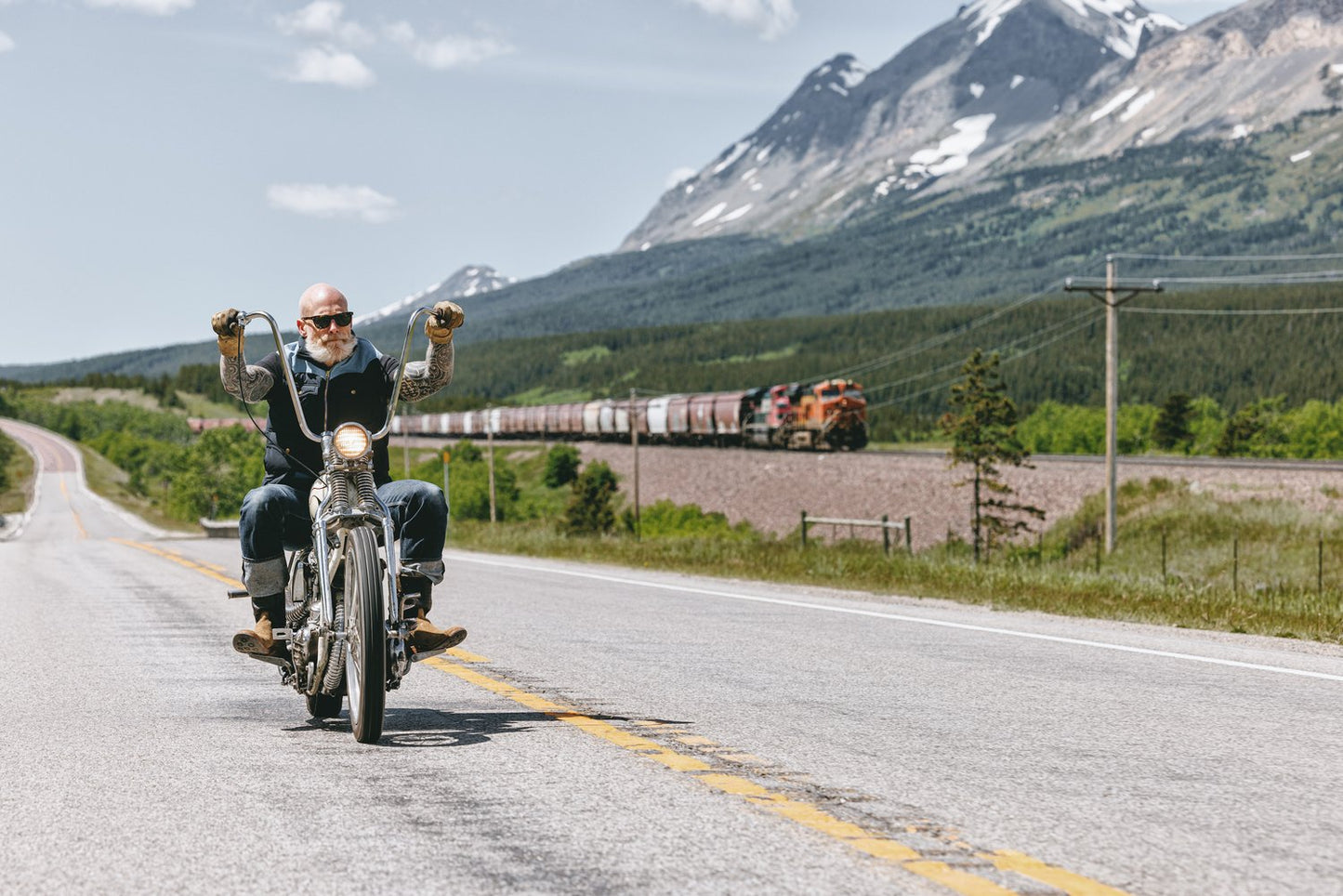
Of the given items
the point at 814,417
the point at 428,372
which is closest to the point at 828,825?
the point at 428,372

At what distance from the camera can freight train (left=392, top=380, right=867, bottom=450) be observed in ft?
231

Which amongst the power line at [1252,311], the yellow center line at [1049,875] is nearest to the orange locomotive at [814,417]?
the yellow center line at [1049,875]

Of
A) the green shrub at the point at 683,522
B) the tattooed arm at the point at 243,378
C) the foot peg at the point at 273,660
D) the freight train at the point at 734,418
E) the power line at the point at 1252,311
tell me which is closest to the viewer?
the tattooed arm at the point at 243,378

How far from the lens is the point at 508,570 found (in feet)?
72.4

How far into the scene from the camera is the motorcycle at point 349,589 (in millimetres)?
6301

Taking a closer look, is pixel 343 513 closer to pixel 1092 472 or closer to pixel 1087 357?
pixel 1092 472

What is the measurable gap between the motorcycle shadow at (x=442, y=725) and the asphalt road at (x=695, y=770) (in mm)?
31

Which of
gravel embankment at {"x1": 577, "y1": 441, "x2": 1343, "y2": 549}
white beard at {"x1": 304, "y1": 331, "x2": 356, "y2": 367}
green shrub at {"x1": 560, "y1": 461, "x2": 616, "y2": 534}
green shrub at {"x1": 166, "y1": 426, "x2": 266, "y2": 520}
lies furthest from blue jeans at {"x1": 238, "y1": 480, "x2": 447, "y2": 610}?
green shrub at {"x1": 166, "y1": 426, "x2": 266, "y2": 520}

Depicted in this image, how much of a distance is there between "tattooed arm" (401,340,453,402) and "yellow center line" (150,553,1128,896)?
166cm

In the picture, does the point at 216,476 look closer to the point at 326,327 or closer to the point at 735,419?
the point at 735,419

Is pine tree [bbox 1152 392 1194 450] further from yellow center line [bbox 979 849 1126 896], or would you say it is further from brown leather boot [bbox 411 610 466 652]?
yellow center line [bbox 979 849 1126 896]

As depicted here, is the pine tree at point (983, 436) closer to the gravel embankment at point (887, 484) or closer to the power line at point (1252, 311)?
the gravel embankment at point (887, 484)

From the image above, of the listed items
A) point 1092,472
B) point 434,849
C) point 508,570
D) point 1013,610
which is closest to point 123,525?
point 1092,472

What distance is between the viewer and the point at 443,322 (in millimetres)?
6766
